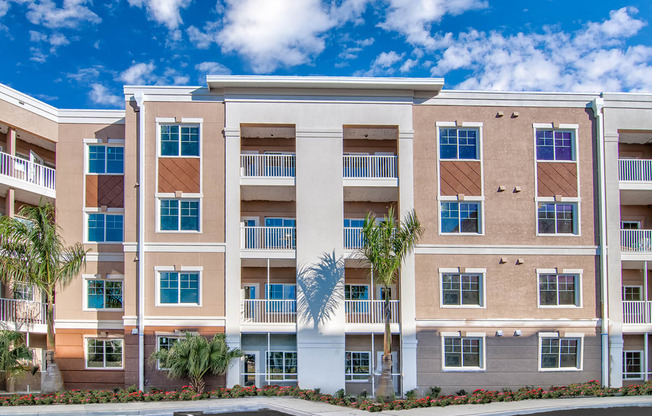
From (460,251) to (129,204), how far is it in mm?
12956

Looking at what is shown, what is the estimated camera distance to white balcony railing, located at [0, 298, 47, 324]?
22.5m

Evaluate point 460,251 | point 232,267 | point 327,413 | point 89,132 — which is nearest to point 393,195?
point 460,251

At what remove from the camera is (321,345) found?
2319 cm

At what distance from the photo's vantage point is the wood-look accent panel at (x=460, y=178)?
2433cm

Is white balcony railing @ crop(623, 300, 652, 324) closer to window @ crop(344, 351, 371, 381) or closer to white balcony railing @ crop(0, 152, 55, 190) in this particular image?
window @ crop(344, 351, 371, 381)

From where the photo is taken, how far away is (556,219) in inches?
969

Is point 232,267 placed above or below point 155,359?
above

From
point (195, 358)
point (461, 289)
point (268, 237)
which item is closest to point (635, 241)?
point (461, 289)

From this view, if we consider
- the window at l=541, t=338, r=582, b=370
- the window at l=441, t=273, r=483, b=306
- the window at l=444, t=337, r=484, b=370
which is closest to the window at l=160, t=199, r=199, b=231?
the window at l=441, t=273, r=483, b=306

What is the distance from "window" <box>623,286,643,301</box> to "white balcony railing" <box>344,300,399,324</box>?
10.4 m

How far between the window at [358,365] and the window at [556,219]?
8592 millimetres

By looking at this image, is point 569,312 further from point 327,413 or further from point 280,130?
point 280,130

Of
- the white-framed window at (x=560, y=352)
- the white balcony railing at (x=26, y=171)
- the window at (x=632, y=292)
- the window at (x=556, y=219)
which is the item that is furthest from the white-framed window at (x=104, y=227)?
the window at (x=632, y=292)

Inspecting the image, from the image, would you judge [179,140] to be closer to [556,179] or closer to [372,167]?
[372,167]
